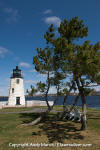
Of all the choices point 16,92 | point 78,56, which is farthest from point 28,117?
point 16,92

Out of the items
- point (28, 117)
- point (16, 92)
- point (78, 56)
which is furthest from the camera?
point (16, 92)

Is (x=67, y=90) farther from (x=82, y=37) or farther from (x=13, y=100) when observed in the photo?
(x=13, y=100)

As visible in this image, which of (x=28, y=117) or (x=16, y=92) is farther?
(x=16, y=92)

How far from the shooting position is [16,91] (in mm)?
32344

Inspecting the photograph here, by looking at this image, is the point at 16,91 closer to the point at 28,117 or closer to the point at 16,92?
the point at 16,92

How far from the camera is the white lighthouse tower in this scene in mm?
32188

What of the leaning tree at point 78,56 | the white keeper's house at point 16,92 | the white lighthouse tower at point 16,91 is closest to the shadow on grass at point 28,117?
the leaning tree at point 78,56

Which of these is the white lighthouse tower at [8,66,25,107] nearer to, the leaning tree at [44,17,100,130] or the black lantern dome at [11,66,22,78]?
the black lantern dome at [11,66,22,78]

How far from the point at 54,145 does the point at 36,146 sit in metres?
1.04

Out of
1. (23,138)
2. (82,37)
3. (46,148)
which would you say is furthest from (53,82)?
(46,148)

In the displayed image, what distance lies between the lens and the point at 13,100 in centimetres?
3206

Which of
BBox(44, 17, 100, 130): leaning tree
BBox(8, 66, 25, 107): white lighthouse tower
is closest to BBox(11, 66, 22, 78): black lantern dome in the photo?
BBox(8, 66, 25, 107): white lighthouse tower

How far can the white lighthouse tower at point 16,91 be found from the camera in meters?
32.2

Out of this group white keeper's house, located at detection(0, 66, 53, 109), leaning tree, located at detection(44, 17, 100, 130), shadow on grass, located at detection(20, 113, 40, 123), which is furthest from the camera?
white keeper's house, located at detection(0, 66, 53, 109)
